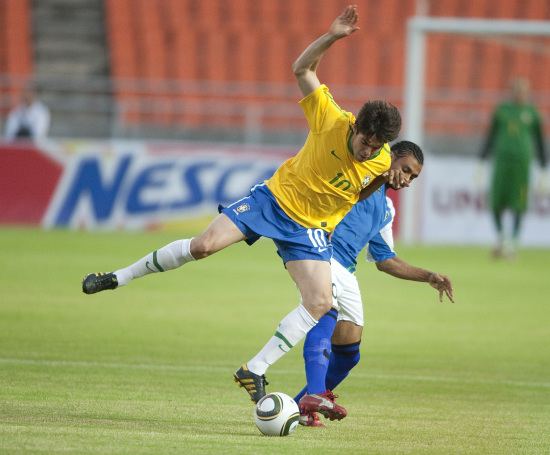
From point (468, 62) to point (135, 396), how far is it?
18.1 meters

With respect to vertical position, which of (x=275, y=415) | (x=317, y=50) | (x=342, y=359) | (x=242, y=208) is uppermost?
(x=317, y=50)

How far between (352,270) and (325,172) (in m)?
0.77

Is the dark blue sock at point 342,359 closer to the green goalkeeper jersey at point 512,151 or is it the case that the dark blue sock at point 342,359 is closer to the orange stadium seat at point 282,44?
the green goalkeeper jersey at point 512,151

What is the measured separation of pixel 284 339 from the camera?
16.9 feet

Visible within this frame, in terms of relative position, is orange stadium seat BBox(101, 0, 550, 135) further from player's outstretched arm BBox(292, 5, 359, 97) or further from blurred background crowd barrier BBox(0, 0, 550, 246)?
player's outstretched arm BBox(292, 5, 359, 97)

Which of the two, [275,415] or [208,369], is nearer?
[275,415]

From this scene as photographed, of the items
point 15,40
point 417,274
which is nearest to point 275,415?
point 417,274

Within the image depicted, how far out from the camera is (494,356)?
808 cm

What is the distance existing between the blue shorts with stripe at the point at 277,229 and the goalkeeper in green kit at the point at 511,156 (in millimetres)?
10330

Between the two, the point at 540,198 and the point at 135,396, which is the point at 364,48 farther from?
the point at 135,396

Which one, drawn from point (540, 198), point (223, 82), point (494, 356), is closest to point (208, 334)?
point (494, 356)

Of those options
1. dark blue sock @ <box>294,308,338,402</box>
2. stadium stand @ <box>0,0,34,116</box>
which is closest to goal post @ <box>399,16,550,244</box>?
stadium stand @ <box>0,0,34,116</box>

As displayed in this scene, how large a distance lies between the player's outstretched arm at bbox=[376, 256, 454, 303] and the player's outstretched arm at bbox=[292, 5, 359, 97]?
1143 millimetres

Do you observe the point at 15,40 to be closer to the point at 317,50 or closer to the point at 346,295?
the point at 317,50
